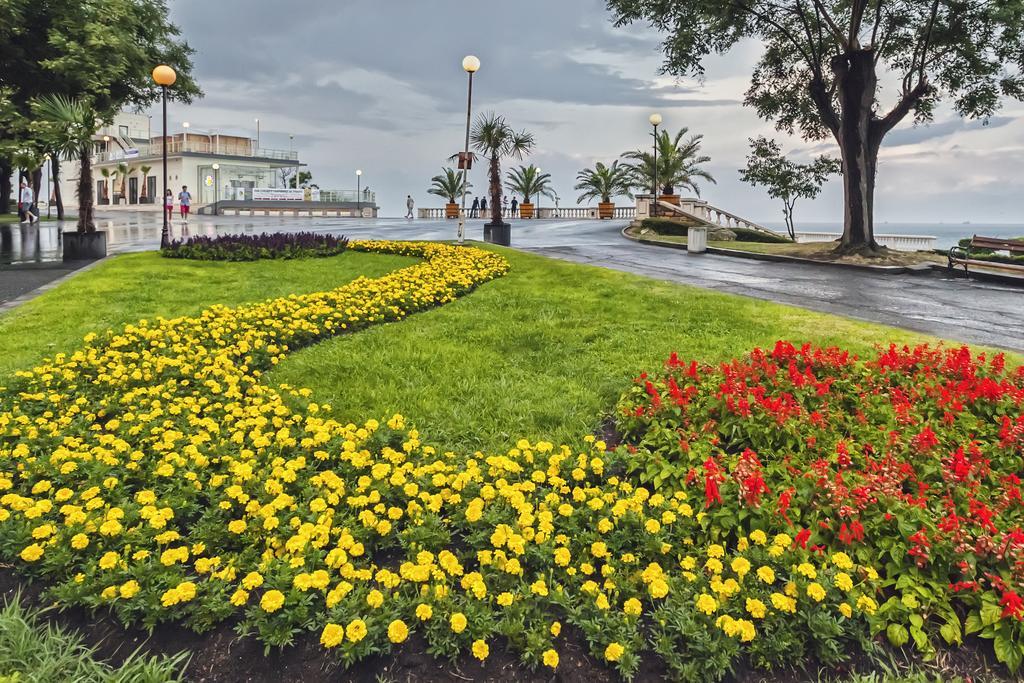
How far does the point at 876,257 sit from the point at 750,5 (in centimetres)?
913

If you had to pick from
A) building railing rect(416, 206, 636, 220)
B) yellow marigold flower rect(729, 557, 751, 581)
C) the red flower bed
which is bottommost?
yellow marigold flower rect(729, 557, 751, 581)

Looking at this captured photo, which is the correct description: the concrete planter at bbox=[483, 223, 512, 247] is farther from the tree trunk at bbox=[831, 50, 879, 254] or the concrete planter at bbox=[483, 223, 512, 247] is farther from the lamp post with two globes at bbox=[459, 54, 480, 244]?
the tree trunk at bbox=[831, 50, 879, 254]

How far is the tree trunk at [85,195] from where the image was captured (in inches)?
627

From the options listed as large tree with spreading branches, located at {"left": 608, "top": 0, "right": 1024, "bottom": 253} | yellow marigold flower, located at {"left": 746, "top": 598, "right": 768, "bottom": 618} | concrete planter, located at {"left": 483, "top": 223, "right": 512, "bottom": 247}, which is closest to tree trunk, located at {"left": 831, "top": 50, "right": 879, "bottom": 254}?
large tree with spreading branches, located at {"left": 608, "top": 0, "right": 1024, "bottom": 253}

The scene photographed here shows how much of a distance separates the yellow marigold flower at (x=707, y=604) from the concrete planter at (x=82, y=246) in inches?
656

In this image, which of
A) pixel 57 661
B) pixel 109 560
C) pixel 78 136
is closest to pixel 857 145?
pixel 78 136

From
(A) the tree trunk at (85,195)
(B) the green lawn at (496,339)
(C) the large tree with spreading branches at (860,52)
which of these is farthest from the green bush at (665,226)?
(A) the tree trunk at (85,195)

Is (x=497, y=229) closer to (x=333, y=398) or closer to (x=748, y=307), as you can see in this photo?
(x=748, y=307)

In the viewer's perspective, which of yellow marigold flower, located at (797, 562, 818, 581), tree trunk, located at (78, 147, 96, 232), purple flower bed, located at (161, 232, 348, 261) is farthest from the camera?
tree trunk, located at (78, 147, 96, 232)

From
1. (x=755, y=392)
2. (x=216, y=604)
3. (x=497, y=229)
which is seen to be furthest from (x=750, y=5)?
(x=216, y=604)

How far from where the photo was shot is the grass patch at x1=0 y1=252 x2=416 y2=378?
752cm

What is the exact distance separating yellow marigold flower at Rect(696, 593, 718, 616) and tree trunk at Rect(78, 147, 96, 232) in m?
17.2

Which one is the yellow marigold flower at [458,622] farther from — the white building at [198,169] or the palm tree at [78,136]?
the white building at [198,169]

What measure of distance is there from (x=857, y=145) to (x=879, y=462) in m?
18.6
